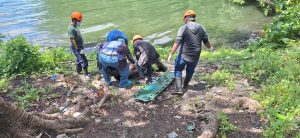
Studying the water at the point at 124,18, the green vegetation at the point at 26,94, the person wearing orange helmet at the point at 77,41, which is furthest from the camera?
the water at the point at 124,18

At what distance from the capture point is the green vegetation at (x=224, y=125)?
6725 mm

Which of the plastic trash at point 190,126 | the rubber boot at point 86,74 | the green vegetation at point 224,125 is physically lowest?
the rubber boot at point 86,74

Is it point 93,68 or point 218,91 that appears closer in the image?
point 218,91

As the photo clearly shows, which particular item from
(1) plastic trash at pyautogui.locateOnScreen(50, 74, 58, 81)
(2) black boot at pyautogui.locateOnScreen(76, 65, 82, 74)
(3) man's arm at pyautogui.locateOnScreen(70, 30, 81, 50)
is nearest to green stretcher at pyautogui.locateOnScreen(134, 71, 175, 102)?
(3) man's arm at pyautogui.locateOnScreen(70, 30, 81, 50)

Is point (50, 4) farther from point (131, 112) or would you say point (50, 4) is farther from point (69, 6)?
point (131, 112)

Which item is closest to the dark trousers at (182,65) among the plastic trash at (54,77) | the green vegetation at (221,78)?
the green vegetation at (221,78)

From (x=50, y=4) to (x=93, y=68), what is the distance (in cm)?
1634

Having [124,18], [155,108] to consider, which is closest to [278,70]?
[155,108]

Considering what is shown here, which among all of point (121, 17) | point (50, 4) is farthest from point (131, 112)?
point (50, 4)

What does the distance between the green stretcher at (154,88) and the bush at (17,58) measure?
351 cm

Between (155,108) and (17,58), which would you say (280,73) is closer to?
(155,108)

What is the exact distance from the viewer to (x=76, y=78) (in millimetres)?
A: 10062

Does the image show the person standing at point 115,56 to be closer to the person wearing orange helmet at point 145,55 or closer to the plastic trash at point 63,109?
the person wearing orange helmet at point 145,55

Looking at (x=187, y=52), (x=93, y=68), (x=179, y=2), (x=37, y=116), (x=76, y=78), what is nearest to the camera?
(x=37, y=116)
